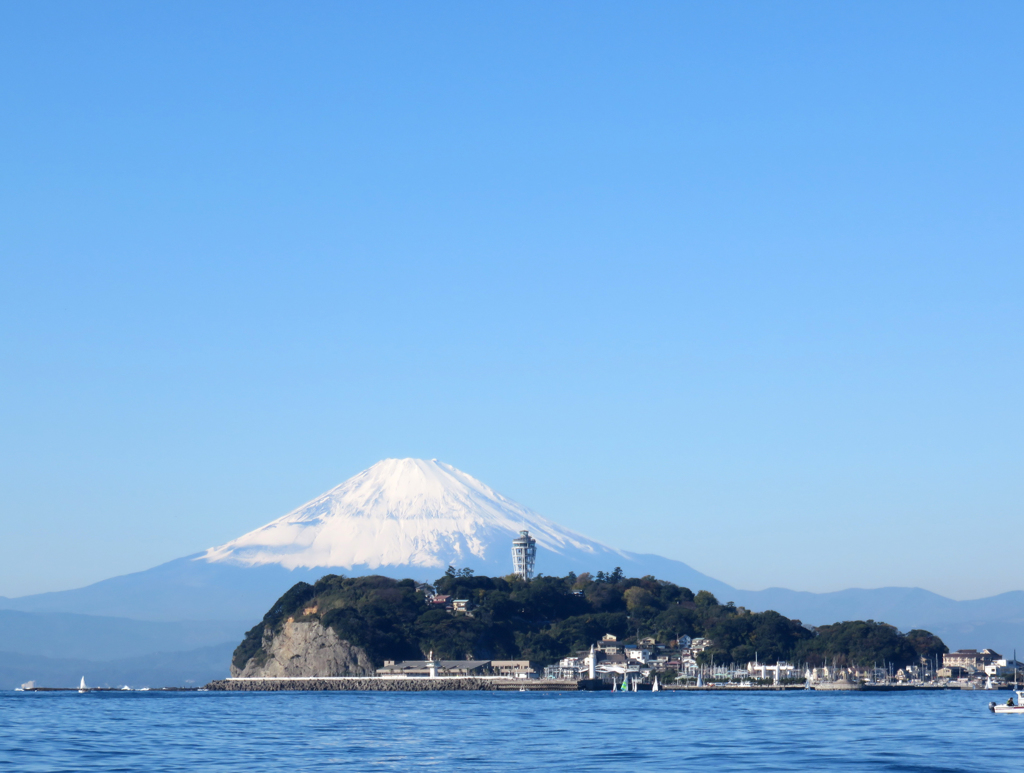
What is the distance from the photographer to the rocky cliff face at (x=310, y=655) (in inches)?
6363

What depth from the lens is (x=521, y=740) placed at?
53.5 meters

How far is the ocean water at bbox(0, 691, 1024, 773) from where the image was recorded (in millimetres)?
43000

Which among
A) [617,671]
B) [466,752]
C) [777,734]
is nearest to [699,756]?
[466,752]

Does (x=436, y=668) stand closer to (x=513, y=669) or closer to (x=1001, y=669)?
(x=513, y=669)

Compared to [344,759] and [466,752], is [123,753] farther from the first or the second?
[466,752]

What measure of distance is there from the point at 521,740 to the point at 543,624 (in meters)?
124

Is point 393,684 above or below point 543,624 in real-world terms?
below

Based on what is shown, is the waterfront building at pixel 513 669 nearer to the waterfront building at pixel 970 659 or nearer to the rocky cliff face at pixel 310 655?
the rocky cliff face at pixel 310 655

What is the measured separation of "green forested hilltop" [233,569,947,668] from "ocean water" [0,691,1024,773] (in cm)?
7500

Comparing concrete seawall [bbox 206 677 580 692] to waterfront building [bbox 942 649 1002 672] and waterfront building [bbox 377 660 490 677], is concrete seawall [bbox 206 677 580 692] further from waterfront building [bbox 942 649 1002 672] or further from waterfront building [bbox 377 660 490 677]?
waterfront building [bbox 942 649 1002 672]

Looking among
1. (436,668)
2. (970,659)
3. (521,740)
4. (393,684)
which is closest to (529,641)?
(436,668)

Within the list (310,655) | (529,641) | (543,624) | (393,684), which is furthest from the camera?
(543,624)

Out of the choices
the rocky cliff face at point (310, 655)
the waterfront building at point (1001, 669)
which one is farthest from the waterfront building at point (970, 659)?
the rocky cliff face at point (310, 655)

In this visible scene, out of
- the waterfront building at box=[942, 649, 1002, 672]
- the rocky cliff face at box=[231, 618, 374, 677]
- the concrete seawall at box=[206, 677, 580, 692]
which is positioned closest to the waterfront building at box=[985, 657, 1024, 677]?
the waterfront building at box=[942, 649, 1002, 672]
